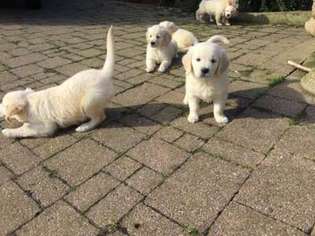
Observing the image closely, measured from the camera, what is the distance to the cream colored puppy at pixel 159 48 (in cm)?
539

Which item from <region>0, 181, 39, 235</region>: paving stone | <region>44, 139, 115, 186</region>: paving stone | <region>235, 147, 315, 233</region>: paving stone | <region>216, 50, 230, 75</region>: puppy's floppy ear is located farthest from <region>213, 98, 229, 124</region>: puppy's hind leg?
<region>0, 181, 39, 235</region>: paving stone

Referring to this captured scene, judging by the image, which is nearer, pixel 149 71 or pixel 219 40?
pixel 219 40

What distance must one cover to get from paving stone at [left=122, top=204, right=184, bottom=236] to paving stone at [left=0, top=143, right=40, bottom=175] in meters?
1.25

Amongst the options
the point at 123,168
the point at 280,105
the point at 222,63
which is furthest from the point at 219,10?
the point at 123,168

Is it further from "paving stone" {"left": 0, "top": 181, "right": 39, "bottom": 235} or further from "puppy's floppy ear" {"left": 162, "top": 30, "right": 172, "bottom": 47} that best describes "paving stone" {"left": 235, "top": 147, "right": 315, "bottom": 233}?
"puppy's floppy ear" {"left": 162, "top": 30, "right": 172, "bottom": 47}

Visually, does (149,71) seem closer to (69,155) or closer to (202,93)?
(202,93)

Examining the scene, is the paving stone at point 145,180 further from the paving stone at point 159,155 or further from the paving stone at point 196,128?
the paving stone at point 196,128

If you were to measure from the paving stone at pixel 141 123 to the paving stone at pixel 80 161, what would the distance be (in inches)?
20.9

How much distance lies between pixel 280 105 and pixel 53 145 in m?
2.76

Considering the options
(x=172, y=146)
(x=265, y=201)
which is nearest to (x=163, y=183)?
(x=172, y=146)

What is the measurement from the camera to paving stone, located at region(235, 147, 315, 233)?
2.61 meters

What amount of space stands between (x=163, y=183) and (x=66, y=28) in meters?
6.77

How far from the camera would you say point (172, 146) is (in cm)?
353

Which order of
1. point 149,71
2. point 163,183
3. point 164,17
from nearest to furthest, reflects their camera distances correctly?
point 163,183, point 149,71, point 164,17
